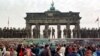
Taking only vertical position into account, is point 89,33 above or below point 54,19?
below

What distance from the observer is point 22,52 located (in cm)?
1983

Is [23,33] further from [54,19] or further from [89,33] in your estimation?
[89,33]

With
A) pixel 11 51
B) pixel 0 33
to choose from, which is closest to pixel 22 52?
pixel 11 51

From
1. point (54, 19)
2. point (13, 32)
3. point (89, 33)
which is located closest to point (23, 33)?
point (13, 32)

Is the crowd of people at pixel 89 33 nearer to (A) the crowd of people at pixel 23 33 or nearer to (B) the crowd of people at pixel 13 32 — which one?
(A) the crowd of people at pixel 23 33

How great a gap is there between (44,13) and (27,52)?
6295 cm

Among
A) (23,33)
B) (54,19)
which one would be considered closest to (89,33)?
(54,19)

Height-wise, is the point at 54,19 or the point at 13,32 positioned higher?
the point at 54,19

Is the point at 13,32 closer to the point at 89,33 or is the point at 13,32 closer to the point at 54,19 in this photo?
the point at 54,19

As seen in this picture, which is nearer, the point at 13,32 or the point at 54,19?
the point at 13,32

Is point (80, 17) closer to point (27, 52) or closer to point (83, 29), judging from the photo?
point (83, 29)

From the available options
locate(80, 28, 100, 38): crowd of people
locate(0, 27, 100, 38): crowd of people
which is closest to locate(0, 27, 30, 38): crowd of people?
locate(0, 27, 100, 38): crowd of people

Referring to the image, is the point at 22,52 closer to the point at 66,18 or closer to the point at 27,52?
the point at 27,52

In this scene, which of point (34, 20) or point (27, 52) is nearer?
point (27, 52)
